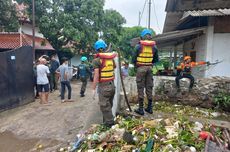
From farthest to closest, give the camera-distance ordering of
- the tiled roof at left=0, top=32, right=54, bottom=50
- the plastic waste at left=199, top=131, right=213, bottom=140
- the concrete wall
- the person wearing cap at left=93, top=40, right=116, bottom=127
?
the tiled roof at left=0, top=32, right=54, bottom=50
the concrete wall
the person wearing cap at left=93, top=40, right=116, bottom=127
the plastic waste at left=199, top=131, right=213, bottom=140

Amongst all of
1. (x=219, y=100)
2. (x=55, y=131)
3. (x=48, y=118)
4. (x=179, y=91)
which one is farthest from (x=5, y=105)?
(x=219, y=100)

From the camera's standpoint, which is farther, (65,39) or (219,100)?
(65,39)

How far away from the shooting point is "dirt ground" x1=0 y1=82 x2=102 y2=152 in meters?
5.90

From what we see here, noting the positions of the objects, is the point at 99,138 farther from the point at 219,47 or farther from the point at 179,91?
the point at 219,47

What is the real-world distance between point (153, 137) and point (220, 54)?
5587 mm

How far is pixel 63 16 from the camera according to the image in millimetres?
18203

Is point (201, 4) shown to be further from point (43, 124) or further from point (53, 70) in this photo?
point (53, 70)

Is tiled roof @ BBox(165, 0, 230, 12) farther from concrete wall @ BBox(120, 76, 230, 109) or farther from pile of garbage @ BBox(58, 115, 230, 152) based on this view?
concrete wall @ BBox(120, 76, 230, 109)

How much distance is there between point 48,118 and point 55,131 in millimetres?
1145

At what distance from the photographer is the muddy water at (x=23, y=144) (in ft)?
18.5

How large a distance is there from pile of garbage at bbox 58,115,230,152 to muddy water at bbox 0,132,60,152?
57 centimetres

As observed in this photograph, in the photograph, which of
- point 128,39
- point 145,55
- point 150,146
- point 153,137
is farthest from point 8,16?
point 128,39

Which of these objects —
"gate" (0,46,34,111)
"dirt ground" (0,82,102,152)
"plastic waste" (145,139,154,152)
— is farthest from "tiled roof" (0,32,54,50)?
"plastic waste" (145,139,154,152)

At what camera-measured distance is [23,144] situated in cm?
594
